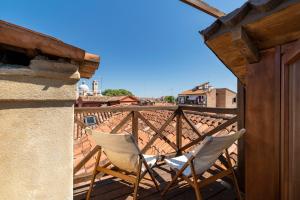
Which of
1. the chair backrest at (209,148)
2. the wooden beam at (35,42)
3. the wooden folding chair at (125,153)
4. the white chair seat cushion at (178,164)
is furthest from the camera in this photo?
the white chair seat cushion at (178,164)

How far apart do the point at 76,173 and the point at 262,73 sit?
2691mm

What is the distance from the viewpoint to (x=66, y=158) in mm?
1172

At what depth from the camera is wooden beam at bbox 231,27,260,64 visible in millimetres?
1317

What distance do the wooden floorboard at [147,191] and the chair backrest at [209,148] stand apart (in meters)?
0.57

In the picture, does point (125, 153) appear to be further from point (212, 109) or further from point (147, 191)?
point (212, 109)

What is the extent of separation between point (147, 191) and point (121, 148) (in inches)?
34.4

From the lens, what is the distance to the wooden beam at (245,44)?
1.32 m

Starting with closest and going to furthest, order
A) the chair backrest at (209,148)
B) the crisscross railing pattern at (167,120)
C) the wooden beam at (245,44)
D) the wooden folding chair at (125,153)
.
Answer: the wooden beam at (245,44)
the chair backrest at (209,148)
the wooden folding chair at (125,153)
the crisscross railing pattern at (167,120)

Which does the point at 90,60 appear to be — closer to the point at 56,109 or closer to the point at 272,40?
the point at 56,109

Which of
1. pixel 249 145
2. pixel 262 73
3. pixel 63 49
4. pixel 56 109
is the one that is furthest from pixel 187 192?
pixel 63 49

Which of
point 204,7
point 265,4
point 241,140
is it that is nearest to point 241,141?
point 241,140

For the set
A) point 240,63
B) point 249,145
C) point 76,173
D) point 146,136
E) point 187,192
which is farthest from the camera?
point 146,136

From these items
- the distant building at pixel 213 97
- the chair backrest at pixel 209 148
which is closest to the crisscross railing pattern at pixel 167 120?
the chair backrest at pixel 209 148

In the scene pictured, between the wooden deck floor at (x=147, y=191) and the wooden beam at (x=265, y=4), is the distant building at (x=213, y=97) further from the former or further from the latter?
the wooden beam at (x=265, y=4)
